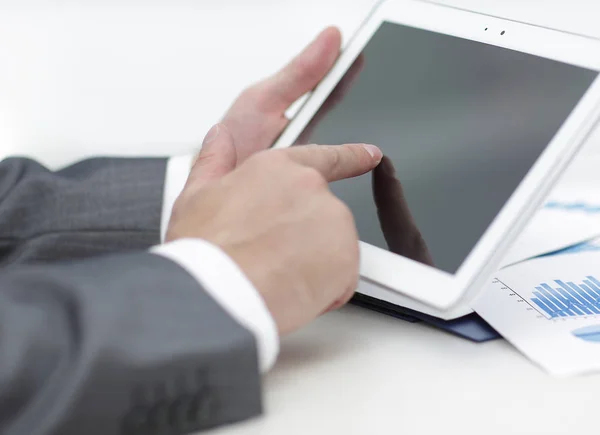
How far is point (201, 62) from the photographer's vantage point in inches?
41.1

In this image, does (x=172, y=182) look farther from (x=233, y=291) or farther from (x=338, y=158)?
(x=233, y=291)

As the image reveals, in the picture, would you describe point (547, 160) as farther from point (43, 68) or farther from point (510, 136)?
point (43, 68)

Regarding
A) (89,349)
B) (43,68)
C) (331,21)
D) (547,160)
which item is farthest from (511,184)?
(43,68)

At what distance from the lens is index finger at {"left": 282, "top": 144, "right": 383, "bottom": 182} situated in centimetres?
53

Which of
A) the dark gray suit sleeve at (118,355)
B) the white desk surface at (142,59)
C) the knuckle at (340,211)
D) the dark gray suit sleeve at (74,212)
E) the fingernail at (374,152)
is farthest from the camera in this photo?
the white desk surface at (142,59)

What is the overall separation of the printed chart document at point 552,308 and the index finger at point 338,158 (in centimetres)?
13

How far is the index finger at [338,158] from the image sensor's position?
535mm

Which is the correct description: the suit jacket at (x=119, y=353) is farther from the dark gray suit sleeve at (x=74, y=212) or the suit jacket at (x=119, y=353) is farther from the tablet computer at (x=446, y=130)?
the dark gray suit sleeve at (x=74, y=212)

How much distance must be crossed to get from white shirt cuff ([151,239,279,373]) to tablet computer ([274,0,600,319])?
0.12 m

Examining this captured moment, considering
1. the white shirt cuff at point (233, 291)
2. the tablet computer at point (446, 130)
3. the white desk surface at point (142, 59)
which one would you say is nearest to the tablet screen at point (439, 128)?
the tablet computer at point (446, 130)

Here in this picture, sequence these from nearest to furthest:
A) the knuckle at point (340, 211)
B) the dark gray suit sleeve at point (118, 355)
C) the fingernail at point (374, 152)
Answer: the dark gray suit sleeve at point (118, 355)
the knuckle at point (340, 211)
the fingernail at point (374, 152)

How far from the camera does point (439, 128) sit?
0.59 metres

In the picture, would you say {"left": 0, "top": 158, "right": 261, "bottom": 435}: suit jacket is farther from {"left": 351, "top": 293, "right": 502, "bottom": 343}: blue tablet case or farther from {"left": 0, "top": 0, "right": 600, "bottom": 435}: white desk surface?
{"left": 0, "top": 0, "right": 600, "bottom": 435}: white desk surface

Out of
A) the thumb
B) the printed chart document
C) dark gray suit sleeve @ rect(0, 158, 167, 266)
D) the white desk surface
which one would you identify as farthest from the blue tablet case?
the white desk surface
